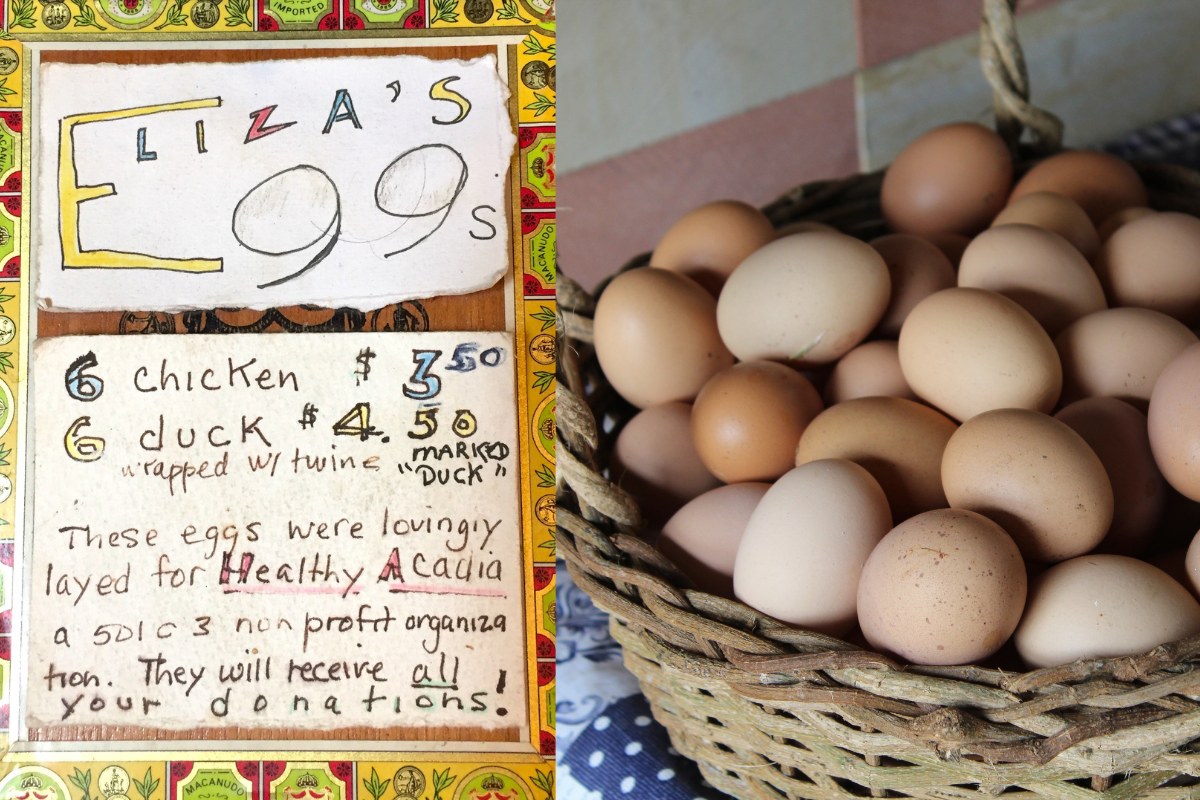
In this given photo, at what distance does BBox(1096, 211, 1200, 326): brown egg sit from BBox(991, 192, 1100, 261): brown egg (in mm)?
28

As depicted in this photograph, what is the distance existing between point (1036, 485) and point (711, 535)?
181mm

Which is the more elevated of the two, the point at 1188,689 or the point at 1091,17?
the point at 1091,17

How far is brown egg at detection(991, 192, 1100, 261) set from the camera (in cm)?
68

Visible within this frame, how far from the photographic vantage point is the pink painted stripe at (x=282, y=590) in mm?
370

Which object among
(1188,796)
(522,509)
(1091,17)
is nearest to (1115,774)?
(1188,796)

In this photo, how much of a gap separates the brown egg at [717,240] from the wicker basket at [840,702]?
178 mm

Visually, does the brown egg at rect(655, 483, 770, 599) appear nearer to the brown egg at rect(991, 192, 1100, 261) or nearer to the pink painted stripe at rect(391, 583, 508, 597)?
the pink painted stripe at rect(391, 583, 508, 597)

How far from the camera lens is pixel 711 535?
549 mm

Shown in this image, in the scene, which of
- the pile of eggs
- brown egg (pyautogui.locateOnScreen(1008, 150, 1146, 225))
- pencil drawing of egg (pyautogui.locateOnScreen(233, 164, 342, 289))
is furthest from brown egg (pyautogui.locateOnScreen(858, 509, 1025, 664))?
brown egg (pyautogui.locateOnScreen(1008, 150, 1146, 225))

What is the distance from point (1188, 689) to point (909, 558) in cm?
12

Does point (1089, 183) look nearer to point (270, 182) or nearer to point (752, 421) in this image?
point (752, 421)

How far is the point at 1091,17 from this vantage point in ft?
3.44

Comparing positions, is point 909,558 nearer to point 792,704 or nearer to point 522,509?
point 792,704

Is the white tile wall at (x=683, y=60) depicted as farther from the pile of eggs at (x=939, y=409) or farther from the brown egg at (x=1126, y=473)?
the brown egg at (x=1126, y=473)
